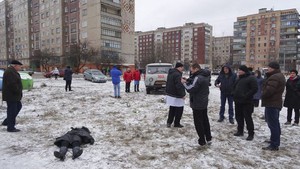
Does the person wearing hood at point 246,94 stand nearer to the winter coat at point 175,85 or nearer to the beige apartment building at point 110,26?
the winter coat at point 175,85

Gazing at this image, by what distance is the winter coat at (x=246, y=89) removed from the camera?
5281mm

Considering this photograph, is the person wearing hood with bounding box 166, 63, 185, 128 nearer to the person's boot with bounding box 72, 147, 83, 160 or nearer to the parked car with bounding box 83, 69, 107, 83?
the person's boot with bounding box 72, 147, 83, 160

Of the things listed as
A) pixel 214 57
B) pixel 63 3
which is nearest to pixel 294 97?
pixel 63 3

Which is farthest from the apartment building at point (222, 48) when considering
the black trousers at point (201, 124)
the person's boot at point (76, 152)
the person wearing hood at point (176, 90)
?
the person's boot at point (76, 152)

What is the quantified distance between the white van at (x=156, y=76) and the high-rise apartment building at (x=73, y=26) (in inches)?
1504

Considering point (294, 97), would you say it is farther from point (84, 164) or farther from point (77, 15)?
point (77, 15)

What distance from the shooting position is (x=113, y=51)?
57.2 m

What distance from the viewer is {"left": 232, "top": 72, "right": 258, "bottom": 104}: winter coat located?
5281 mm

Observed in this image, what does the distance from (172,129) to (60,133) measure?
117 inches

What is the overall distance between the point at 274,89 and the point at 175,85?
91.0 inches

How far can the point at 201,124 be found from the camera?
15.7 feet

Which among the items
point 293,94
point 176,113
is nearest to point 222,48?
point 293,94

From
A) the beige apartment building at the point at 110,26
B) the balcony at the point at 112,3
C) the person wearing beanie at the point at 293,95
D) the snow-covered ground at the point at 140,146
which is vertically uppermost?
the balcony at the point at 112,3

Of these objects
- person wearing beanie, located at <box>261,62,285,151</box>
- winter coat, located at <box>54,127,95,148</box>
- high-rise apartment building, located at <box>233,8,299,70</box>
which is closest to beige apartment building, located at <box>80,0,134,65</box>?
high-rise apartment building, located at <box>233,8,299,70</box>
